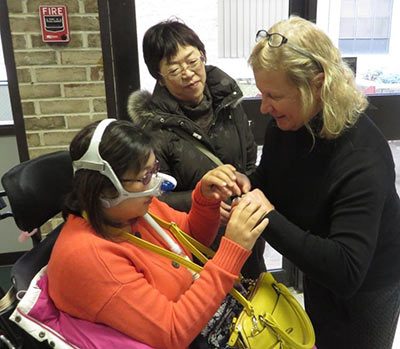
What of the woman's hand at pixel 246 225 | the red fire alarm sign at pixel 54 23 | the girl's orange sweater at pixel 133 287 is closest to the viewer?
the girl's orange sweater at pixel 133 287

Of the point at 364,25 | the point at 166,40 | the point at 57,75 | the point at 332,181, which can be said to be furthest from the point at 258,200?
the point at 364,25

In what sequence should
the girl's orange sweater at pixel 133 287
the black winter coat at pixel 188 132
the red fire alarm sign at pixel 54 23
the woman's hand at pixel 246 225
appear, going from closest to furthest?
the girl's orange sweater at pixel 133 287 → the woman's hand at pixel 246 225 → the black winter coat at pixel 188 132 → the red fire alarm sign at pixel 54 23

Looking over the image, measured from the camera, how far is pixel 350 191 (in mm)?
986

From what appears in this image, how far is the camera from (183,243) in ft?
4.09

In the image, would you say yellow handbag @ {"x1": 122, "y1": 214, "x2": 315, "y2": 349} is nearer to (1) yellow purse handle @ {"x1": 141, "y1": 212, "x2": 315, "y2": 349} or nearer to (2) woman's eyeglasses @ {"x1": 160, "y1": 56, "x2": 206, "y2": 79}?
(1) yellow purse handle @ {"x1": 141, "y1": 212, "x2": 315, "y2": 349}

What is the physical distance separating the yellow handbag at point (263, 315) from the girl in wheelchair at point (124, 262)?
7 cm

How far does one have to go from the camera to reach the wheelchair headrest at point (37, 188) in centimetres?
119

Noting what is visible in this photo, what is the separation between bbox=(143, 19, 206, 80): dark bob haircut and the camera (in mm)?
1605

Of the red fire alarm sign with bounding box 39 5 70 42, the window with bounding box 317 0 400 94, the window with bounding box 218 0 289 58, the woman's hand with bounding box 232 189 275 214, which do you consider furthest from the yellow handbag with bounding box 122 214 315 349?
the window with bounding box 317 0 400 94

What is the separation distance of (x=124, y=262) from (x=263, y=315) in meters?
0.41

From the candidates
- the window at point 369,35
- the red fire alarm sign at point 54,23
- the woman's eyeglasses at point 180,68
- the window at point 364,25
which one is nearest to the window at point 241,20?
the window at point 369,35

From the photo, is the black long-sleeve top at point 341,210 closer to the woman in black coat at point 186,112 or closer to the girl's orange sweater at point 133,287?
the girl's orange sweater at point 133,287

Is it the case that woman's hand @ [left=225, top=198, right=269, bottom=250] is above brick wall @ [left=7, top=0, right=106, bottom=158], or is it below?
below

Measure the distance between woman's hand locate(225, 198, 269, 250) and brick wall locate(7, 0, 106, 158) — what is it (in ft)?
4.11
